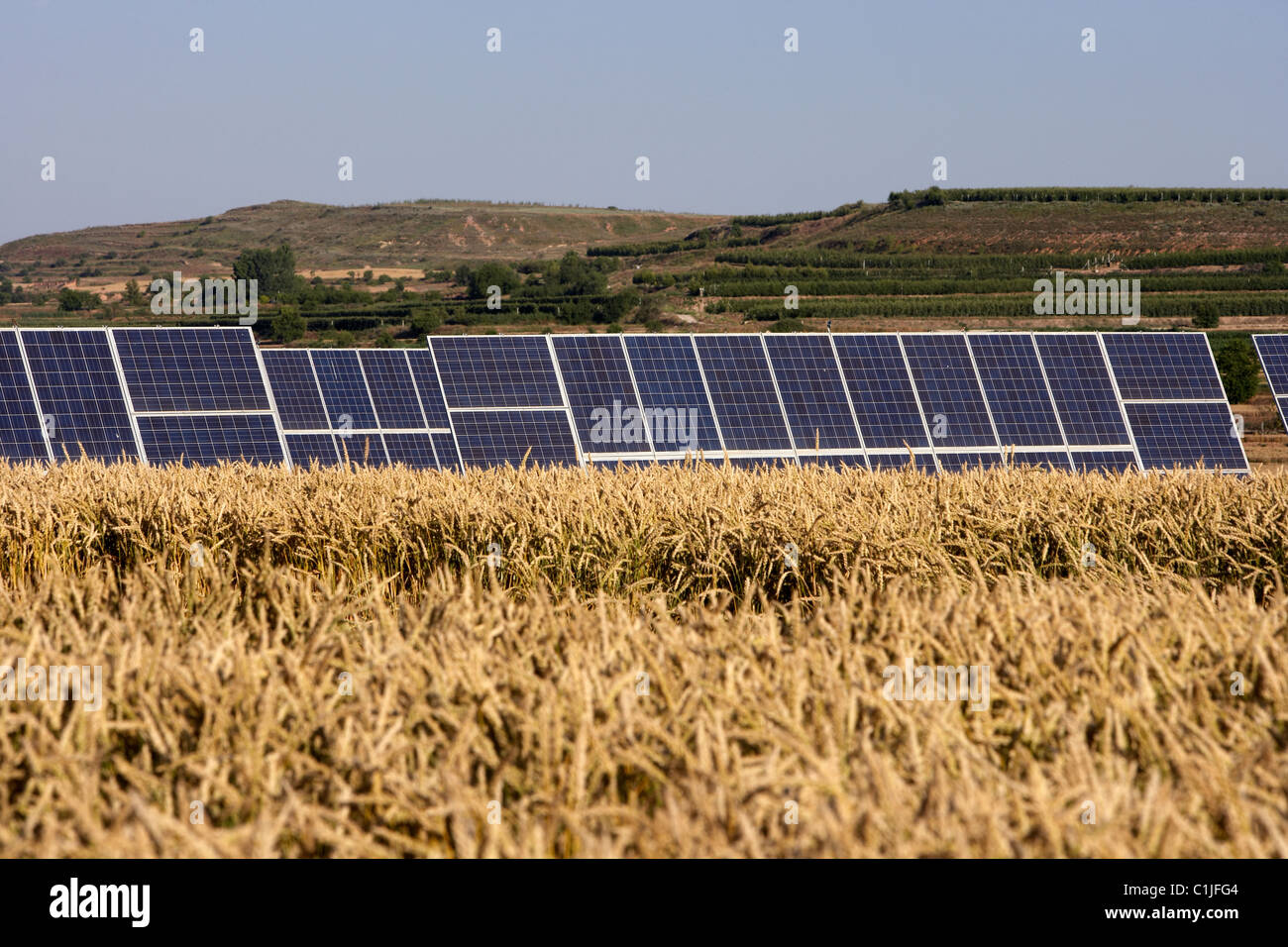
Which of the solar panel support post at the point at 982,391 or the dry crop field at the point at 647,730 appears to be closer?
the dry crop field at the point at 647,730

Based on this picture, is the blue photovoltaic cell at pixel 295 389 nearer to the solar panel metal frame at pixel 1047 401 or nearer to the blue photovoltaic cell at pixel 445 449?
the blue photovoltaic cell at pixel 445 449

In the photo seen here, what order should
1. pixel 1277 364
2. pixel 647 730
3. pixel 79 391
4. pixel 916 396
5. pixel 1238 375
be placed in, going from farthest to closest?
1. pixel 1238 375
2. pixel 1277 364
3. pixel 916 396
4. pixel 79 391
5. pixel 647 730

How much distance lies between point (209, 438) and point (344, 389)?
12.5ft

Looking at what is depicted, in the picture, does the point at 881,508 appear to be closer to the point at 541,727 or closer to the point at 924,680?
the point at 924,680

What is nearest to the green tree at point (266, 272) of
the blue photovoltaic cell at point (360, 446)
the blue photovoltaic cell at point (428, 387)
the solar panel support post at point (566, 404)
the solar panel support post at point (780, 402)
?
the blue photovoltaic cell at point (428, 387)

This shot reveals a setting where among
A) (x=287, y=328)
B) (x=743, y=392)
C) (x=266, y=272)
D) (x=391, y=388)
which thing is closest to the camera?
(x=743, y=392)

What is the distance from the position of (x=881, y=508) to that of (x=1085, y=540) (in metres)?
1.18

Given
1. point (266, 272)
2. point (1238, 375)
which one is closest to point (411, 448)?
point (1238, 375)

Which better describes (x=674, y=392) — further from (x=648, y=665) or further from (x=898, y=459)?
(x=648, y=665)

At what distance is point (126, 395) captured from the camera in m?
16.7

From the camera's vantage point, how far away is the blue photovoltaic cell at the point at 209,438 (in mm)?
16094

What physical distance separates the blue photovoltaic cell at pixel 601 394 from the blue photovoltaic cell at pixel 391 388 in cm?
304

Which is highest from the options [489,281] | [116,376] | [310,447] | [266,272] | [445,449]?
[266,272]

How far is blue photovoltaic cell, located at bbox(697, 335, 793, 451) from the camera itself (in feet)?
53.6
